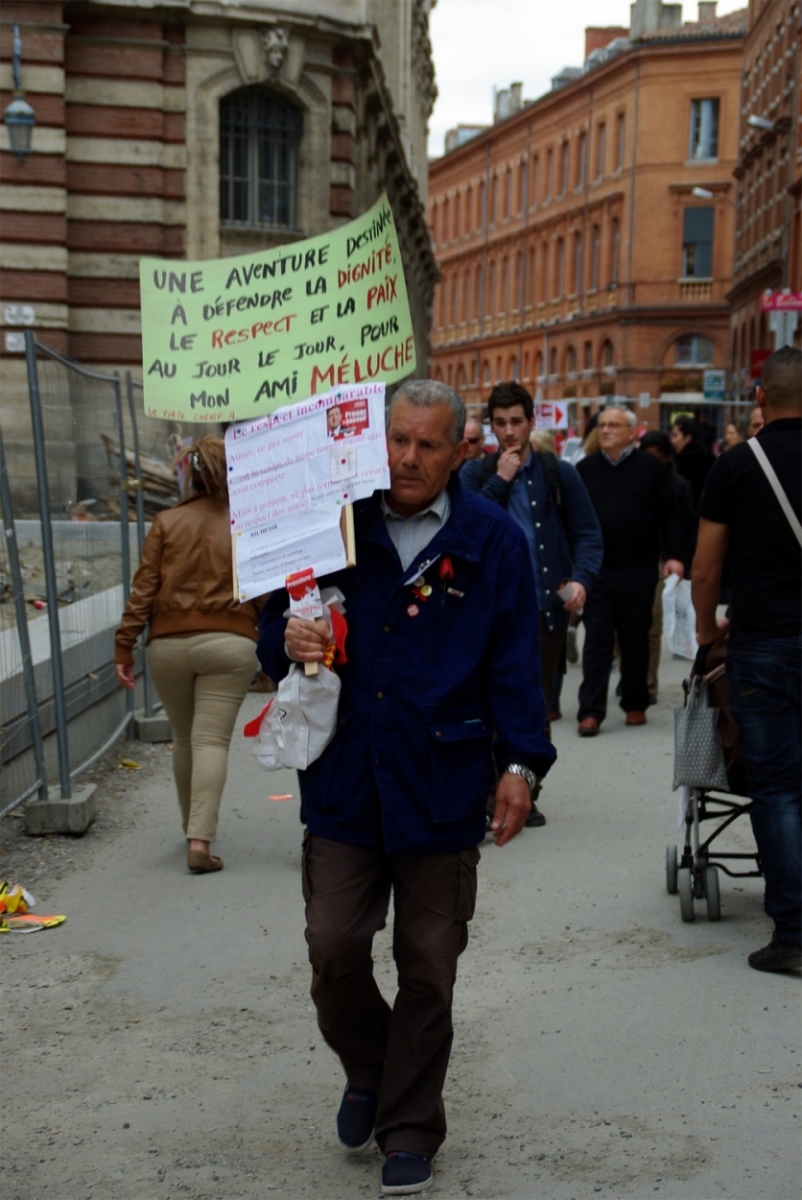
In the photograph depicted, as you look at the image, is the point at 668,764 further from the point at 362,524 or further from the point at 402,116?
the point at 402,116

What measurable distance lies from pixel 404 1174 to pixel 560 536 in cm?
480

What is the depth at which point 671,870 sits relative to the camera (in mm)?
7059

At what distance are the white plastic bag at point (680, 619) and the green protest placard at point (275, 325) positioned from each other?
3.17 meters

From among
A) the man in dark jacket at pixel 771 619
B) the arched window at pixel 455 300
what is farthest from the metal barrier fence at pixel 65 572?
the arched window at pixel 455 300

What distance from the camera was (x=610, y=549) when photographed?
11391mm

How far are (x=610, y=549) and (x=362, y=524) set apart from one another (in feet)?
23.5

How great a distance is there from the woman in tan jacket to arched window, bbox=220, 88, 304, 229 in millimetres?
17402

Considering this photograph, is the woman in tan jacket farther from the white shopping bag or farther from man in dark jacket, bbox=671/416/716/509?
man in dark jacket, bbox=671/416/716/509

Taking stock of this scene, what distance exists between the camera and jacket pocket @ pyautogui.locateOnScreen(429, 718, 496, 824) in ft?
13.8

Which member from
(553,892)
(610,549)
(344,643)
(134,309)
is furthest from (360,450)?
(134,309)

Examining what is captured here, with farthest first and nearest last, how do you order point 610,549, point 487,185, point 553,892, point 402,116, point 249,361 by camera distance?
point 487,185 < point 402,116 < point 610,549 < point 553,892 < point 249,361

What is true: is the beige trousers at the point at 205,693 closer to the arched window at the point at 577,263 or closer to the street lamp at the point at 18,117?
the street lamp at the point at 18,117

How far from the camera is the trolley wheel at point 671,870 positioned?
7043 mm

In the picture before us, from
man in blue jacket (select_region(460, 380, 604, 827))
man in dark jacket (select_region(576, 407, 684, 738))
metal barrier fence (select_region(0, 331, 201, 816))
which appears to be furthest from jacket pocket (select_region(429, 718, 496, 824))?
man in dark jacket (select_region(576, 407, 684, 738))
